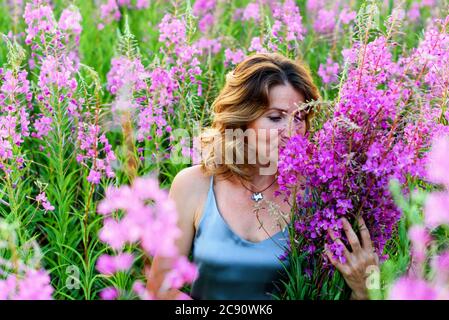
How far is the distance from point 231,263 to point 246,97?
2.30 feet

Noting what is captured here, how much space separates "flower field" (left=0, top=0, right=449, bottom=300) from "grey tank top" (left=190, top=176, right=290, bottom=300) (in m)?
0.19

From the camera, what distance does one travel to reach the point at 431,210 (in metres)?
1.12

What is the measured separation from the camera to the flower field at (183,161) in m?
1.26

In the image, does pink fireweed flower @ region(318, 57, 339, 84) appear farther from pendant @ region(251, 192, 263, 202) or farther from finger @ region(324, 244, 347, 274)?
finger @ region(324, 244, 347, 274)

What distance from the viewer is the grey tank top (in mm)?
2465

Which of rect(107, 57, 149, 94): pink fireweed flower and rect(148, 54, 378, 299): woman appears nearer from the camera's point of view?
rect(148, 54, 378, 299): woman

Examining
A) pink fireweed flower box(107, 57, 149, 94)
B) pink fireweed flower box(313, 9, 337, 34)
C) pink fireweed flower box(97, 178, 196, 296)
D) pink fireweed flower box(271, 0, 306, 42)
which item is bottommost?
pink fireweed flower box(97, 178, 196, 296)

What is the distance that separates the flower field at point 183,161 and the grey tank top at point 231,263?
185 mm

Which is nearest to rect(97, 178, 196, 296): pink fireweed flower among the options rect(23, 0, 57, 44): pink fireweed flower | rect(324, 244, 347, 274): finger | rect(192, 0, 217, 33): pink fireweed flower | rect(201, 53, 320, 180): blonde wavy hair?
rect(324, 244, 347, 274): finger

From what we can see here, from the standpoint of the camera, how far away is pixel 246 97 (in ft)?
8.50

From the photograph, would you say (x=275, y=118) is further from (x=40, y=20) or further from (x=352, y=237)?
(x=40, y=20)

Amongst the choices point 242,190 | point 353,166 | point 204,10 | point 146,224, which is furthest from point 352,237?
point 204,10

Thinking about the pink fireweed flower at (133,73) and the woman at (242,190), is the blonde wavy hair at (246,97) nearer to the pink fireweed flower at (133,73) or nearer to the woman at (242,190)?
the woman at (242,190)

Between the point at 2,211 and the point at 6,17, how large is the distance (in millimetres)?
2318
